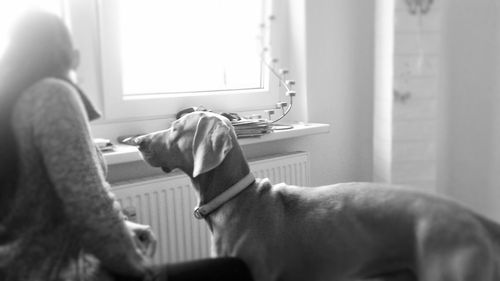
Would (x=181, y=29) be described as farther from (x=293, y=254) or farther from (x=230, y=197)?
(x=293, y=254)

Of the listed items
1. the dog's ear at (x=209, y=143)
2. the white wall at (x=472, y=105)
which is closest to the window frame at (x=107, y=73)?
the dog's ear at (x=209, y=143)

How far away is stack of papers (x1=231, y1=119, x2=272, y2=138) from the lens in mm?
1694

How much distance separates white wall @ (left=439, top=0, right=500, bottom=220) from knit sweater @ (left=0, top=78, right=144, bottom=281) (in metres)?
1.97

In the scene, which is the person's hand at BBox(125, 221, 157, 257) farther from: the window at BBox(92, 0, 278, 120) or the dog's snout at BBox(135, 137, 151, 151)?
the dog's snout at BBox(135, 137, 151, 151)

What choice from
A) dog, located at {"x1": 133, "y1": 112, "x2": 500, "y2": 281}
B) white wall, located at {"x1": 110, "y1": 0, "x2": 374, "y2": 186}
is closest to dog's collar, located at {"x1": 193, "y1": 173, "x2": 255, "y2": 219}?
dog, located at {"x1": 133, "y1": 112, "x2": 500, "y2": 281}

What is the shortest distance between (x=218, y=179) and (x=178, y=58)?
0.31 m

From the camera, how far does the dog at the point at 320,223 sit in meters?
1.00

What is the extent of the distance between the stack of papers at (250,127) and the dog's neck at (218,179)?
45 centimetres

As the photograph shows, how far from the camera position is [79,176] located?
2.16 feet

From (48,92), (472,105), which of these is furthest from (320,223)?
(472,105)

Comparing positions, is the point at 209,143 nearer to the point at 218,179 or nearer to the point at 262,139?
the point at 218,179

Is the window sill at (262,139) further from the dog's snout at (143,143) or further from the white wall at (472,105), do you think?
the white wall at (472,105)

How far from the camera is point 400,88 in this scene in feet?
6.89

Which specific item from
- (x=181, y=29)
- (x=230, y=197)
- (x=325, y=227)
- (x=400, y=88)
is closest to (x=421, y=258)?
(x=325, y=227)
